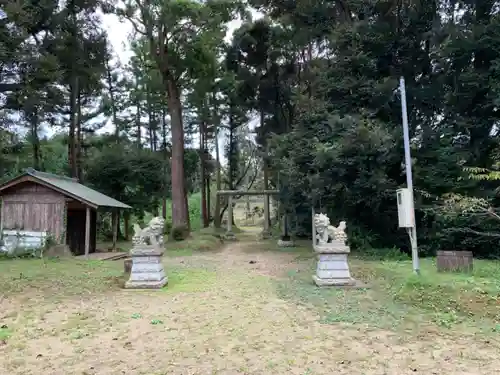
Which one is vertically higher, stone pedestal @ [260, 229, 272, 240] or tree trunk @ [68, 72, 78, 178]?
tree trunk @ [68, 72, 78, 178]

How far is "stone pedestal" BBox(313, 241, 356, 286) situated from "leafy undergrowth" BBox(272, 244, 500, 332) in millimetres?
342

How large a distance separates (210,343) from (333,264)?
4027mm

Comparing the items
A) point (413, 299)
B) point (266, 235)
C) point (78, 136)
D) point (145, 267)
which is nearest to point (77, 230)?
point (78, 136)

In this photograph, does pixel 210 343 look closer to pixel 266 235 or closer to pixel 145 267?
pixel 145 267

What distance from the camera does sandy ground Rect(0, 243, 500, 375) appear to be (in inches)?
147

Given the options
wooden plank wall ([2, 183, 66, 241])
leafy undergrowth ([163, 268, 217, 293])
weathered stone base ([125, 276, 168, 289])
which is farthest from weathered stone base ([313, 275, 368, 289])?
wooden plank wall ([2, 183, 66, 241])

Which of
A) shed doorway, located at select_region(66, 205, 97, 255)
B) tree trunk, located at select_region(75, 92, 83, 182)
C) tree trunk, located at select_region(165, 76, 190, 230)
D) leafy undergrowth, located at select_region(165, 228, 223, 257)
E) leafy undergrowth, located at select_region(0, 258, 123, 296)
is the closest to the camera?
leafy undergrowth, located at select_region(0, 258, 123, 296)

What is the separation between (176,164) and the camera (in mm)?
19250

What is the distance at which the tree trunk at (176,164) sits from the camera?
62.7 feet

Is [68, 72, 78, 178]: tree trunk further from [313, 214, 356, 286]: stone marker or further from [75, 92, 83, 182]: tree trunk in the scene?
[313, 214, 356, 286]: stone marker

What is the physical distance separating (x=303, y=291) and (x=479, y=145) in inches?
352

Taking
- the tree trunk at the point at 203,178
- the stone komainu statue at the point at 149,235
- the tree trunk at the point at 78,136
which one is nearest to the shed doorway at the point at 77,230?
the tree trunk at the point at 78,136

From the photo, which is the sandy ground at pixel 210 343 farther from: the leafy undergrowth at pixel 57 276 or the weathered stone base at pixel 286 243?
the weathered stone base at pixel 286 243

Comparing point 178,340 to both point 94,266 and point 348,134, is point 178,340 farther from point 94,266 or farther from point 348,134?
point 348,134
